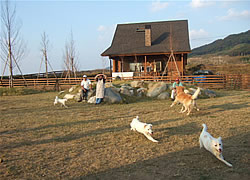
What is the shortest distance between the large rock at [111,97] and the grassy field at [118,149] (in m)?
3.66

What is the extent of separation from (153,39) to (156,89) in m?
13.8

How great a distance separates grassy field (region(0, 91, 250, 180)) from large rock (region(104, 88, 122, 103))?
3656mm

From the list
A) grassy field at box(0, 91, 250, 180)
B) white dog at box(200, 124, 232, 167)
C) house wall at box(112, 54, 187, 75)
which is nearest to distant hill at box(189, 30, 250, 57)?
house wall at box(112, 54, 187, 75)

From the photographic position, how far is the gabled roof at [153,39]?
23.5m

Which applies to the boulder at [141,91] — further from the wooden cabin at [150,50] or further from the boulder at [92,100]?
the wooden cabin at [150,50]

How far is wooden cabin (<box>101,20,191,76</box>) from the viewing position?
23234mm

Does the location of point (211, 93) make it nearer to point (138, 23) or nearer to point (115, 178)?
point (115, 178)

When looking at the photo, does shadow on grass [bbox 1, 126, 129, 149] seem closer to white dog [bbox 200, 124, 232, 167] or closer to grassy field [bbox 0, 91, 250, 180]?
grassy field [bbox 0, 91, 250, 180]

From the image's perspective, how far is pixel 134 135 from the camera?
18.8 feet

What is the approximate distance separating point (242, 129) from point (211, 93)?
7685 mm

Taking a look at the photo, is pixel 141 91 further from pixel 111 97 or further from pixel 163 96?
pixel 111 97

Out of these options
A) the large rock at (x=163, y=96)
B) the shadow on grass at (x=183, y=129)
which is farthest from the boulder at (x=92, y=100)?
the shadow on grass at (x=183, y=129)

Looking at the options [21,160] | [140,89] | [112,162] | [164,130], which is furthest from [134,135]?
[140,89]

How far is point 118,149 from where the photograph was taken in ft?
15.6
